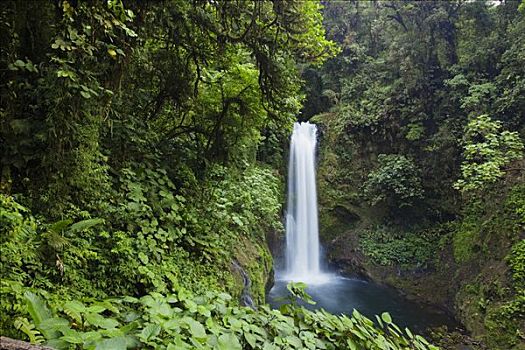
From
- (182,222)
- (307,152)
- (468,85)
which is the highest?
(468,85)

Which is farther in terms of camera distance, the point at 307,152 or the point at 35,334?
the point at 307,152

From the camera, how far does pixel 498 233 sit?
28.6ft

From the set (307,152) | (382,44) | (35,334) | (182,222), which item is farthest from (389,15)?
(35,334)

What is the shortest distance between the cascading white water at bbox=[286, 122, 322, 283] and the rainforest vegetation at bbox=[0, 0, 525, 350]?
11.4 feet

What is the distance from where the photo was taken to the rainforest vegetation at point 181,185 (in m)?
2.26

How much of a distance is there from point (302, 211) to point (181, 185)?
9.75 metres

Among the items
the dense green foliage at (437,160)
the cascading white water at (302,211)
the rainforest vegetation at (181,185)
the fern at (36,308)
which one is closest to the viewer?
the fern at (36,308)

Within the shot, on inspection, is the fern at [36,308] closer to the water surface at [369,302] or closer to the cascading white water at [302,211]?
the water surface at [369,302]

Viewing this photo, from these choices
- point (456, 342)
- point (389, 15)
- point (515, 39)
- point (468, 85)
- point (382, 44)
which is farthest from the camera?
point (382, 44)

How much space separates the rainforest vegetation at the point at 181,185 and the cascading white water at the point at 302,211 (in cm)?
348

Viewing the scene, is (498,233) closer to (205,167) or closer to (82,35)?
(205,167)

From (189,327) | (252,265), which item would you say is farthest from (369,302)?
(189,327)

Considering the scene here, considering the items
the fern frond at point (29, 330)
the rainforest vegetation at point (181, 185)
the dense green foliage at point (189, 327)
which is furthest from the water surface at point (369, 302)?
the fern frond at point (29, 330)

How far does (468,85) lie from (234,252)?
1023 cm
